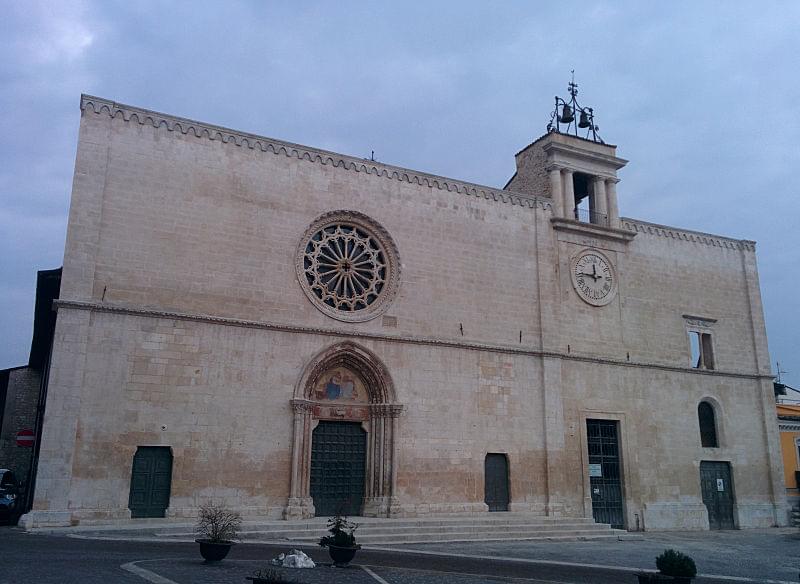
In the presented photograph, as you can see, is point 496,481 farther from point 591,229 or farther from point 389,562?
point 591,229

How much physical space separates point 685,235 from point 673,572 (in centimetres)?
1983

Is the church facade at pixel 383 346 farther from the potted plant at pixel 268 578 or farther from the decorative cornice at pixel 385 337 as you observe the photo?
the potted plant at pixel 268 578

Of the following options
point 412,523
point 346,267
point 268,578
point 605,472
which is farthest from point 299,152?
point 268,578

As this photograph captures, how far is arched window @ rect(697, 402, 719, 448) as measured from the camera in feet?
82.2

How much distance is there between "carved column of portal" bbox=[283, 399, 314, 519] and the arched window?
1476cm

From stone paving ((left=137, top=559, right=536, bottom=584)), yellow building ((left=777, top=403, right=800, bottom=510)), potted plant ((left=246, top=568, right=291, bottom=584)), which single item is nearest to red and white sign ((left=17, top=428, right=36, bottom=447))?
stone paving ((left=137, top=559, right=536, bottom=584))

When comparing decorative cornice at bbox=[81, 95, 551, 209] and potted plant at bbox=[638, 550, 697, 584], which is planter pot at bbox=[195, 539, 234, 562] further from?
decorative cornice at bbox=[81, 95, 551, 209]

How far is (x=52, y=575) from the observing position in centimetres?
908

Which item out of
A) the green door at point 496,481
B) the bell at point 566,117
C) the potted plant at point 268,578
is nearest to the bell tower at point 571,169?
the bell at point 566,117

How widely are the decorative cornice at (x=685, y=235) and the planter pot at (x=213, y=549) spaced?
19.0 metres

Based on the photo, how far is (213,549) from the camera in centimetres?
1093

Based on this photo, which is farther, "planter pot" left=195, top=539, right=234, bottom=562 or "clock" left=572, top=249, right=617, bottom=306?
"clock" left=572, top=249, right=617, bottom=306

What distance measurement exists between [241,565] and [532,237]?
15.4 metres

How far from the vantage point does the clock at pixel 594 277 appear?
929 inches
